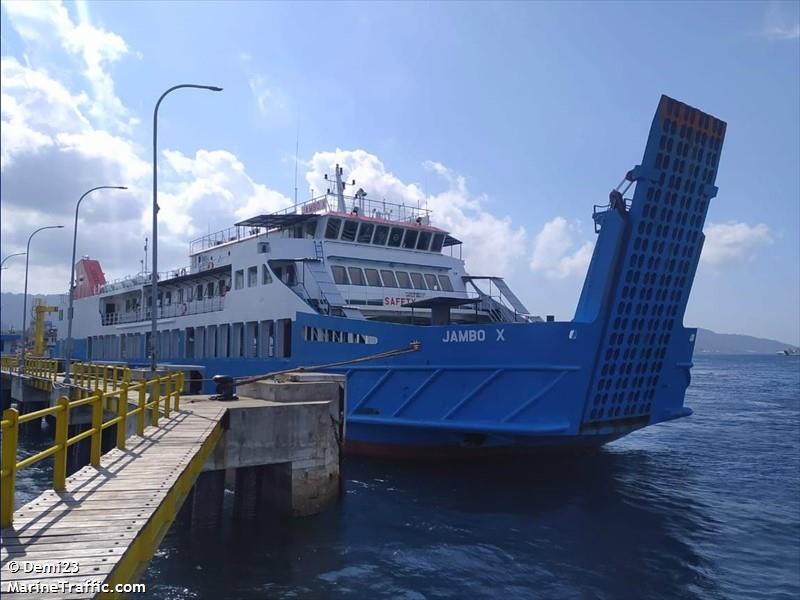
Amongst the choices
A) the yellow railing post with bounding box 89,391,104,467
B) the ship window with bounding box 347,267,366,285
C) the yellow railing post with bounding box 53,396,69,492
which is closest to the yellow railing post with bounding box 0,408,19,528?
the yellow railing post with bounding box 53,396,69,492

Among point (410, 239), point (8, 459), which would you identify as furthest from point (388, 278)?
point (8, 459)

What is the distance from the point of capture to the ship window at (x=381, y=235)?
20.6 meters

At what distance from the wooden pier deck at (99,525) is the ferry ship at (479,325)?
662 centimetres

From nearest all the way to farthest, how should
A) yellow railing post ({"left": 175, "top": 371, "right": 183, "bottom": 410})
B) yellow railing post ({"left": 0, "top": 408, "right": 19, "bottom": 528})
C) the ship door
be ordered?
yellow railing post ({"left": 0, "top": 408, "right": 19, "bottom": 528}), yellow railing post ({"left": 175, "top": 371, "right": 183, "bottom": 410}), the ship door

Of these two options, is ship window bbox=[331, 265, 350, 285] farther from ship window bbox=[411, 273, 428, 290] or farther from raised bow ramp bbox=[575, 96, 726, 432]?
raised bow ramp bbox=[575, 96, 726, 432]

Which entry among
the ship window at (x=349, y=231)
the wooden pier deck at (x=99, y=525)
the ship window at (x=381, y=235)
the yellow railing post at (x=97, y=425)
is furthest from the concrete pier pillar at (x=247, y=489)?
the ship window at (x=381, y=235)

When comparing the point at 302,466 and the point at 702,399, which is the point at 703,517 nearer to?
the point at 302,466

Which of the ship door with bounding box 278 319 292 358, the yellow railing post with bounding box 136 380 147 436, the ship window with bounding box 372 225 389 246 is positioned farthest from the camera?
the ship window with bounding box 372 225 389 246

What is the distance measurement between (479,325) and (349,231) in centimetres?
803

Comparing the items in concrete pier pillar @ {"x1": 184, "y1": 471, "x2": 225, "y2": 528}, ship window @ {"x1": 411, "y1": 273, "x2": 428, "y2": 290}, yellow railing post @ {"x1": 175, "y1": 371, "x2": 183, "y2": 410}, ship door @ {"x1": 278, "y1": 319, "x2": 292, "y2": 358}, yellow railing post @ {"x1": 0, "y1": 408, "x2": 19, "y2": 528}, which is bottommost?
concrete pier pillar @ {"x1": 184, "y1": 471, "x2": 225, "y2": 528}

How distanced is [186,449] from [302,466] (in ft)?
10.1

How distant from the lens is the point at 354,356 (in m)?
15.5

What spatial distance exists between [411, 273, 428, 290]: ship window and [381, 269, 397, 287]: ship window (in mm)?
700

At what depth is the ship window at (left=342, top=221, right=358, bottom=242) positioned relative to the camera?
20.0 meters
